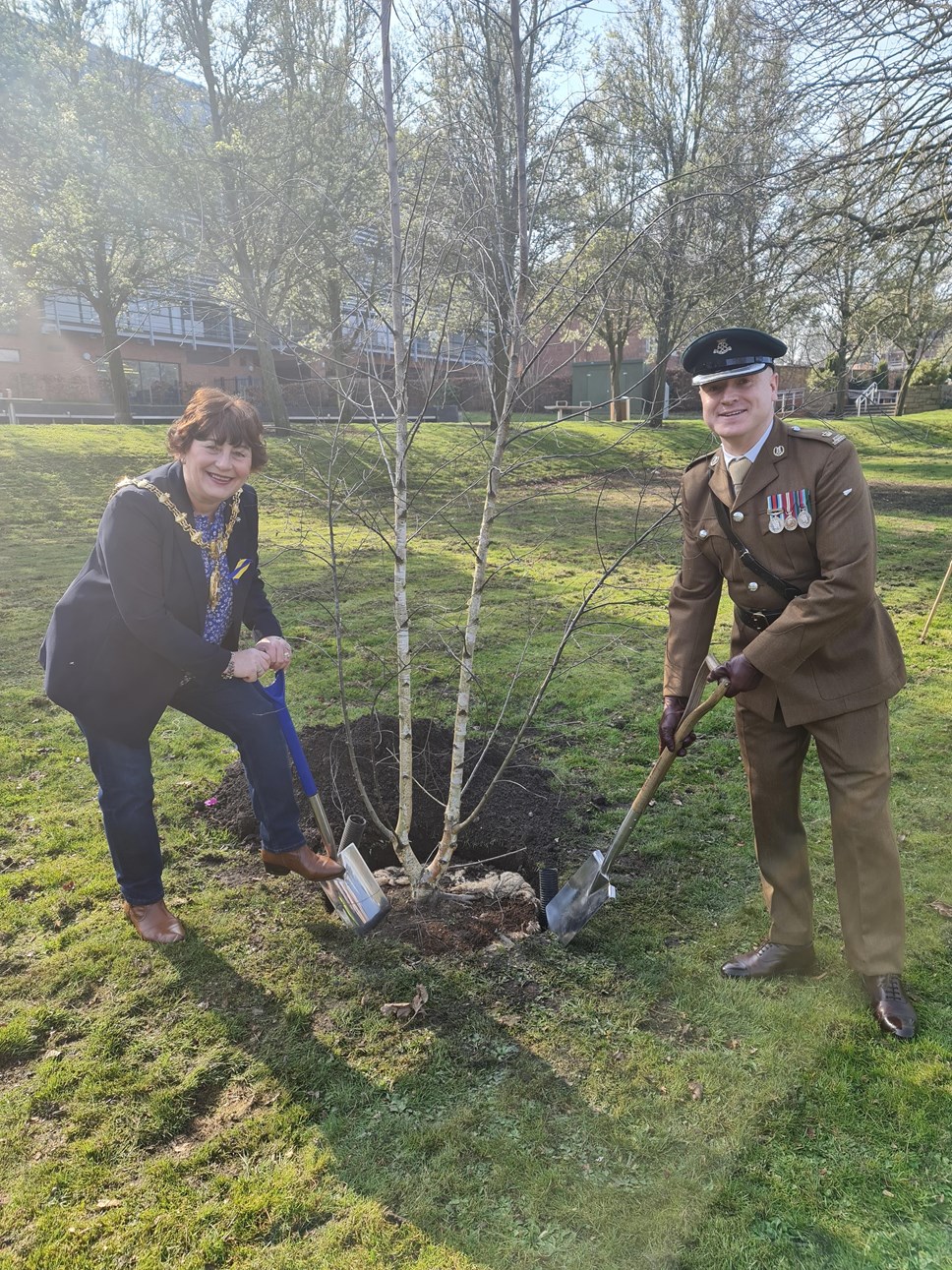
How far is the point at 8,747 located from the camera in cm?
524

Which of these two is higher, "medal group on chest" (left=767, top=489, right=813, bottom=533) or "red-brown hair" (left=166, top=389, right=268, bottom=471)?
"red-brown hair" (left=166, top=389, right=268, bottom=471)

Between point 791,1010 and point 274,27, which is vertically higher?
point 274,27

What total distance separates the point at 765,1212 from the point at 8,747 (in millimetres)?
4874

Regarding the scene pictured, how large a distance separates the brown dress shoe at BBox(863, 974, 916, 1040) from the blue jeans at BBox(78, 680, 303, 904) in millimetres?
2266

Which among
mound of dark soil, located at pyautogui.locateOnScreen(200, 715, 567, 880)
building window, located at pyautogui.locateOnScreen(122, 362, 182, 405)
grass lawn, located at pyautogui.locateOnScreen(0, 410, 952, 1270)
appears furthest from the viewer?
building window, located at pyautogui.locateOnScreen(122, 362, 182, 405)

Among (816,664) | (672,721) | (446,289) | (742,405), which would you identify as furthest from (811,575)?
(446,289)

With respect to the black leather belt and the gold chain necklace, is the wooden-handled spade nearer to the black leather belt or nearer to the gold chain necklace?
the black leather belt

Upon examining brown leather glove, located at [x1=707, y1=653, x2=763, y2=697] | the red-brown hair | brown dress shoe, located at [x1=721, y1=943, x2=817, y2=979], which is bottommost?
brown dress shoe, located at [x1=721, y1=943, x2=817, y2=979]

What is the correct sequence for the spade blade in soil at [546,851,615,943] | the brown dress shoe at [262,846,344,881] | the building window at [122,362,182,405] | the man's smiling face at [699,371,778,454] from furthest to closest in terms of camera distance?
the building window at [122,362,182,405]
the brown dress shoe at [262,846,344,881]
the spade blade in soil at [546,851,615,943]
the man's smiling face at [699,371,778,454]

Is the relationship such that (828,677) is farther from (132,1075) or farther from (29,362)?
(29,362)

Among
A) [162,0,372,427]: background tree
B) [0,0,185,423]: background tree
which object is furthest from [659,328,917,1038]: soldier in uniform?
[0,0,185,423]: background tree

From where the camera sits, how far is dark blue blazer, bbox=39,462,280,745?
299cm

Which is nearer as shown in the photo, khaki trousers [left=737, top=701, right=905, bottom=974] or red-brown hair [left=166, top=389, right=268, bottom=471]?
khaki trousers [left=737, top=701, right=905, bottom=974]

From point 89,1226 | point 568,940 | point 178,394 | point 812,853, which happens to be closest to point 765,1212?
point 568,940
